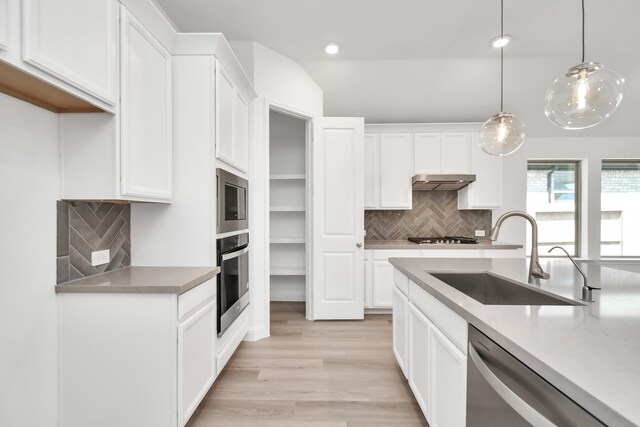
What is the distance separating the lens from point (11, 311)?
1.36m

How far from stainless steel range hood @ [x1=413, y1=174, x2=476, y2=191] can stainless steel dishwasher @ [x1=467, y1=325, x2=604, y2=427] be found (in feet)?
9.45

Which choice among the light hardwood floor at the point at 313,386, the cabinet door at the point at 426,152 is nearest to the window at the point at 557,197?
the cabinet door at the point at 426,152

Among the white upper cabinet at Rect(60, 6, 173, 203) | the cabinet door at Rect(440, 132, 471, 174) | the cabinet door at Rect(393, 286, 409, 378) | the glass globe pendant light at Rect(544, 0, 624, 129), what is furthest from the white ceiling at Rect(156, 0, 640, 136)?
the cabinet door at Rect(393, 286, 409, 378)

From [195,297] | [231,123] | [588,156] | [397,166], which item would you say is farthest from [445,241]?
[195,297]

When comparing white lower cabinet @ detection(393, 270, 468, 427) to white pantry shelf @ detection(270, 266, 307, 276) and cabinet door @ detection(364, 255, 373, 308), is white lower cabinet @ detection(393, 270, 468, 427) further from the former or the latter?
white pantry shelf @ detection(270, 266, 307, 276)

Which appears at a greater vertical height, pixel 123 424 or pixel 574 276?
pixel 574 276

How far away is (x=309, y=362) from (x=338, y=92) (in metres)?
3.04

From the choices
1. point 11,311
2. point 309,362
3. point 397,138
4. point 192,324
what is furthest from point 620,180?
point 11,311

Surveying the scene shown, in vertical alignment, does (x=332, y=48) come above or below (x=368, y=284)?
above

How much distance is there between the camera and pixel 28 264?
4.65ft

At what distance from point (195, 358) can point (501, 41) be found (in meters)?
3.64

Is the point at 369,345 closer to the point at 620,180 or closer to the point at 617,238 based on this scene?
the point at 617,238

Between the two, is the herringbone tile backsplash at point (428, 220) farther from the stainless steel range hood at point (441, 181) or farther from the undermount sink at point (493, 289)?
the undermount sink at point (493, 289)

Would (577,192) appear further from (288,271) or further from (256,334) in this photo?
(256,334)
